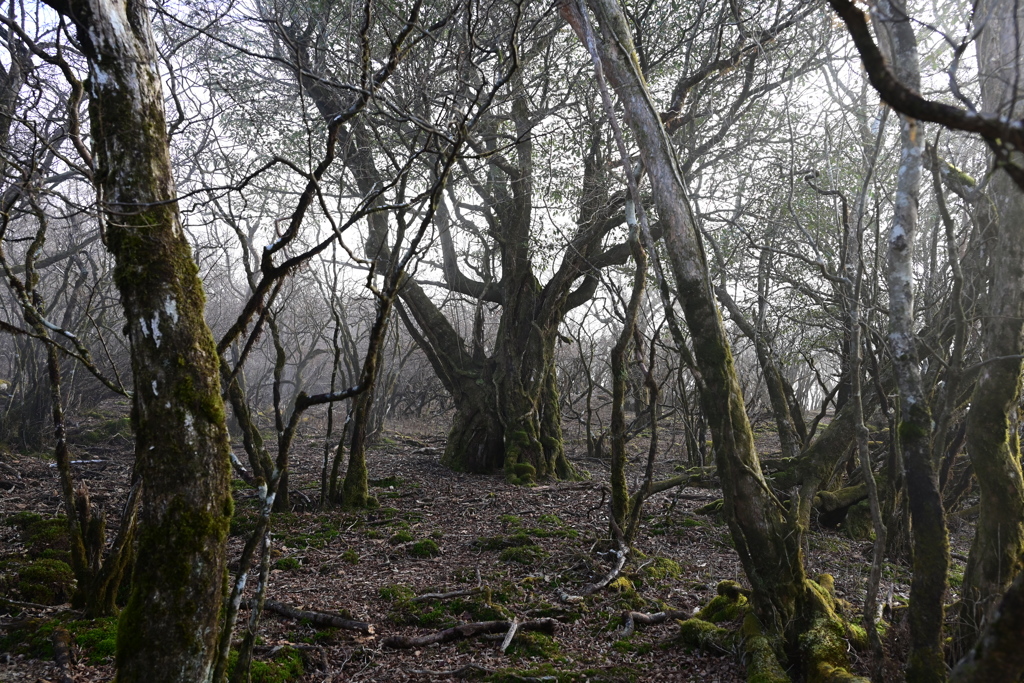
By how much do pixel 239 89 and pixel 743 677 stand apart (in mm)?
9764

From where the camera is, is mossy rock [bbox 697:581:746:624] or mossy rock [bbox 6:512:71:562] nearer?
mossy rock [bbox 697:581:746:624]

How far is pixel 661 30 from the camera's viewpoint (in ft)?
27.4

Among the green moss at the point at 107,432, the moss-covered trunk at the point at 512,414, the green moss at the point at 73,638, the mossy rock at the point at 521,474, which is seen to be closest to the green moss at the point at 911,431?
the green moss at the point at 73,638

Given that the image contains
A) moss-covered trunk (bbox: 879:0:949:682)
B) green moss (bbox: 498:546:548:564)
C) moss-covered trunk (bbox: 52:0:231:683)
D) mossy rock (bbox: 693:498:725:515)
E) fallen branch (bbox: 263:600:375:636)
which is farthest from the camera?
mossy rock (bbox: 693:498:725:515)

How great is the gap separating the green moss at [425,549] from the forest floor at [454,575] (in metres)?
0.02

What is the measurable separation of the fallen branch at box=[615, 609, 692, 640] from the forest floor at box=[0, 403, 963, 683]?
0.07 metres

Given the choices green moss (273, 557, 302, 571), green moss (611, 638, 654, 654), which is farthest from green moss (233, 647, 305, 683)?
green moss (611, 638, 654, 654)

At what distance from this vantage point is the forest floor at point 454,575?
12.6 feet

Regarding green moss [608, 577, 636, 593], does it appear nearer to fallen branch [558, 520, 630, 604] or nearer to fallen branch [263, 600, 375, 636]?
fallen branch [558, 520, 630, 604]

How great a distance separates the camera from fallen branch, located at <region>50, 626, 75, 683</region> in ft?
10.9

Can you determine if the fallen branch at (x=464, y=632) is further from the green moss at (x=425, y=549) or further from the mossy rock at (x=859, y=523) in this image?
the mossy rock at (x=859, y=523)

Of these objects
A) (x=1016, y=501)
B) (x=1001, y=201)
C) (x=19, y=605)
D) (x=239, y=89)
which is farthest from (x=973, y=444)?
(x=239, y=89)

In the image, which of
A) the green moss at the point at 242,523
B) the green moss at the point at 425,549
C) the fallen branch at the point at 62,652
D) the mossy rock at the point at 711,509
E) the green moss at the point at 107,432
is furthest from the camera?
the green moss at the point at 107,432

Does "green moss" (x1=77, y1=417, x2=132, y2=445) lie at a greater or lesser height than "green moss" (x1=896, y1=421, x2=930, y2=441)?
lesser
